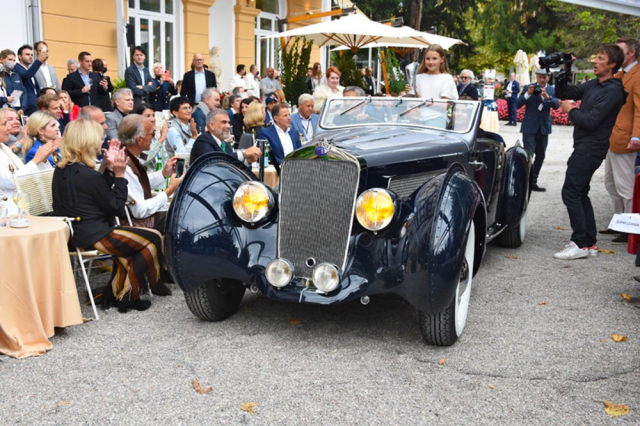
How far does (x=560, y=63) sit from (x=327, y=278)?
4.76 m

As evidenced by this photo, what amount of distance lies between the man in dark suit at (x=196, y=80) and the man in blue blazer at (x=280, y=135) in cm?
549

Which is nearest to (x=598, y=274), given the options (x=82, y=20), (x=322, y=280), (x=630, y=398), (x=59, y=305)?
(x=630, y=398)

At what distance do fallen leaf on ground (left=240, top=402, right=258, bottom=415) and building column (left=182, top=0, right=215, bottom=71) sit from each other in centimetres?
1468

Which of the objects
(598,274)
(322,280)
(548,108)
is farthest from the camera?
(548,108)

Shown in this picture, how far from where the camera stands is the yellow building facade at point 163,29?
12891mm

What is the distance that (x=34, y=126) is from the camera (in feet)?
19.6

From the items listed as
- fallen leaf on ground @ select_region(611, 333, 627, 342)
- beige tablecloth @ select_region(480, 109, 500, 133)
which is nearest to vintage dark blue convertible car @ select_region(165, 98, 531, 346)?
fallen leaf on ground @ select_region(611, 333, 627, 342)

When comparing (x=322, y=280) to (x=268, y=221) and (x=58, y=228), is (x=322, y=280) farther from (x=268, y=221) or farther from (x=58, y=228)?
(x=58, y=228)

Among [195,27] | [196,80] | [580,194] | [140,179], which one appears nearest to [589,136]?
[580,194]

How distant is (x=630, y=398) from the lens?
12.1 ft

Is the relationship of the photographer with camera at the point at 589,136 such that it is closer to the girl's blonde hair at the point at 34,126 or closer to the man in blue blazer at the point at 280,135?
the man in blue blazer at the point at 280,135

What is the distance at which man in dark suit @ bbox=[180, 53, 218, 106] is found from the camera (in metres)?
12.7

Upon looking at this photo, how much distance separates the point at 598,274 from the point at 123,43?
33.5ft

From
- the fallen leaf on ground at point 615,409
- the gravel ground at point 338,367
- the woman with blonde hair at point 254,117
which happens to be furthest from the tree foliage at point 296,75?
the fallen leaf on ground at point 615,409
